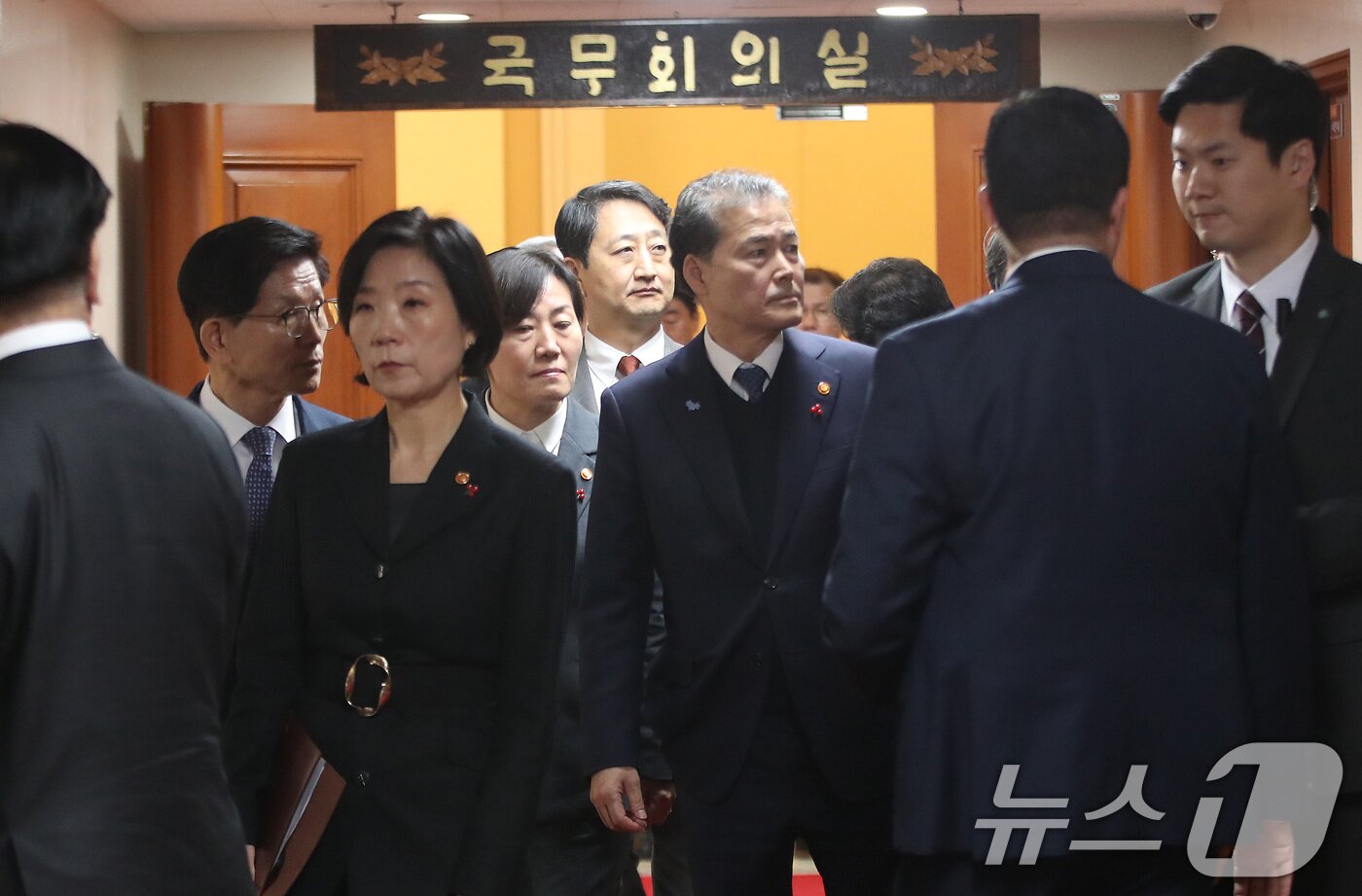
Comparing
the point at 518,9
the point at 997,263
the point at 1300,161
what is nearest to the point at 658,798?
the point at 997,263

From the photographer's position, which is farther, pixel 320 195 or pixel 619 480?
pixel 320 195

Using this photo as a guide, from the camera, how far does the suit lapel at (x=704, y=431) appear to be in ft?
7.93

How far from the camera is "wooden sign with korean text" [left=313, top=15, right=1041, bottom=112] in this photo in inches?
209

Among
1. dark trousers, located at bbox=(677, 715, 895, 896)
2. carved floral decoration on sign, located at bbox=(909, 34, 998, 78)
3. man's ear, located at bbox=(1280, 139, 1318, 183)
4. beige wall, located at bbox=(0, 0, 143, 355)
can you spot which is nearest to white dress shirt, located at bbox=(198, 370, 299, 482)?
dark trousers, located at bbox=(677, 715, 895, 896)

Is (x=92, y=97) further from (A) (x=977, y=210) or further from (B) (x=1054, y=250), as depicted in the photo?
(B) (x=1054, y=250)

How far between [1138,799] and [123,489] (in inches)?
45.8

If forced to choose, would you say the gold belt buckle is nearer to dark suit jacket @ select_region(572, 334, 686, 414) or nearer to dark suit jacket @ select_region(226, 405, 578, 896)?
dark suit jacket @ select_region(226, 405, 578, 896)

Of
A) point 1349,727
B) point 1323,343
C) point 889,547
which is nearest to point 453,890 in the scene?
point 889,547

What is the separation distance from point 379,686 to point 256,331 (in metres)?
0.93

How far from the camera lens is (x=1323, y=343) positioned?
216cm

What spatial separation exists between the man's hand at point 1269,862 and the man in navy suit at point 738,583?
0.59 meters

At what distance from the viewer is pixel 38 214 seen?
169 centimetres

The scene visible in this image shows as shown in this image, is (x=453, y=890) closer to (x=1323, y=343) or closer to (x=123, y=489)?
(x=123, y=489)

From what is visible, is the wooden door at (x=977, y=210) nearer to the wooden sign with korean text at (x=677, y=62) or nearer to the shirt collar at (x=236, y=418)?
the wooden sign with korean text at (x=677, y=62)
